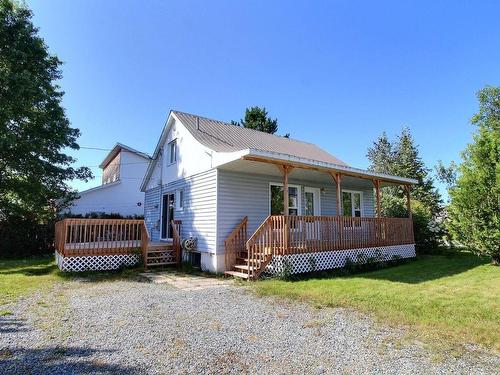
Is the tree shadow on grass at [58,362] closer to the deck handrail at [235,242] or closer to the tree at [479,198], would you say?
the deck handrail at [235,242]

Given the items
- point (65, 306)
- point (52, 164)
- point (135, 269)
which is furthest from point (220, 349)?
point (52, 164)

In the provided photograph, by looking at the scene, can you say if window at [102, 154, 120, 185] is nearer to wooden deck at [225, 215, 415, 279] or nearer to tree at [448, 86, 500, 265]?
wooden deck at [225, 215, 415, 279]

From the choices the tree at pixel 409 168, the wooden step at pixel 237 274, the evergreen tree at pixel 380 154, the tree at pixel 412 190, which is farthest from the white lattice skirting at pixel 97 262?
the evergreen tree at pixel 380 154

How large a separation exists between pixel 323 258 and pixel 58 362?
7.94 metres

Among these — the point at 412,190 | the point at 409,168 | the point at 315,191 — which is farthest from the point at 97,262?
the point at 409,168

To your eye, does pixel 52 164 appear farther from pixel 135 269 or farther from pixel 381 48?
pixel 381 48

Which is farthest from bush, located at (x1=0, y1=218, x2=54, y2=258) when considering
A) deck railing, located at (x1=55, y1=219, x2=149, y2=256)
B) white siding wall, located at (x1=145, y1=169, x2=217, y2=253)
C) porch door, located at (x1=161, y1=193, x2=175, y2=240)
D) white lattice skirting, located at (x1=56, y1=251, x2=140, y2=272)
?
white siding wall, located at (x1=145, y1=169, x2=217, y2=253)

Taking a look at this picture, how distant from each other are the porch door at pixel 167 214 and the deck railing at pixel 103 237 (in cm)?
216

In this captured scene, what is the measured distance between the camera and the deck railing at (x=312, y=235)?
9055 mm

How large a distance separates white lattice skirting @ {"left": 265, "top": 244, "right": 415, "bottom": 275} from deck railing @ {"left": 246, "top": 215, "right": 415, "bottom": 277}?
15cm

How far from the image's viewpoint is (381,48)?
14.5 m

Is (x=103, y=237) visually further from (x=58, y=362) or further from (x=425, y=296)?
(x=425, y=296)

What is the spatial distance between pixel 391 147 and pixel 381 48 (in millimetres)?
21276

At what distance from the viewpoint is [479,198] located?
11.3m
